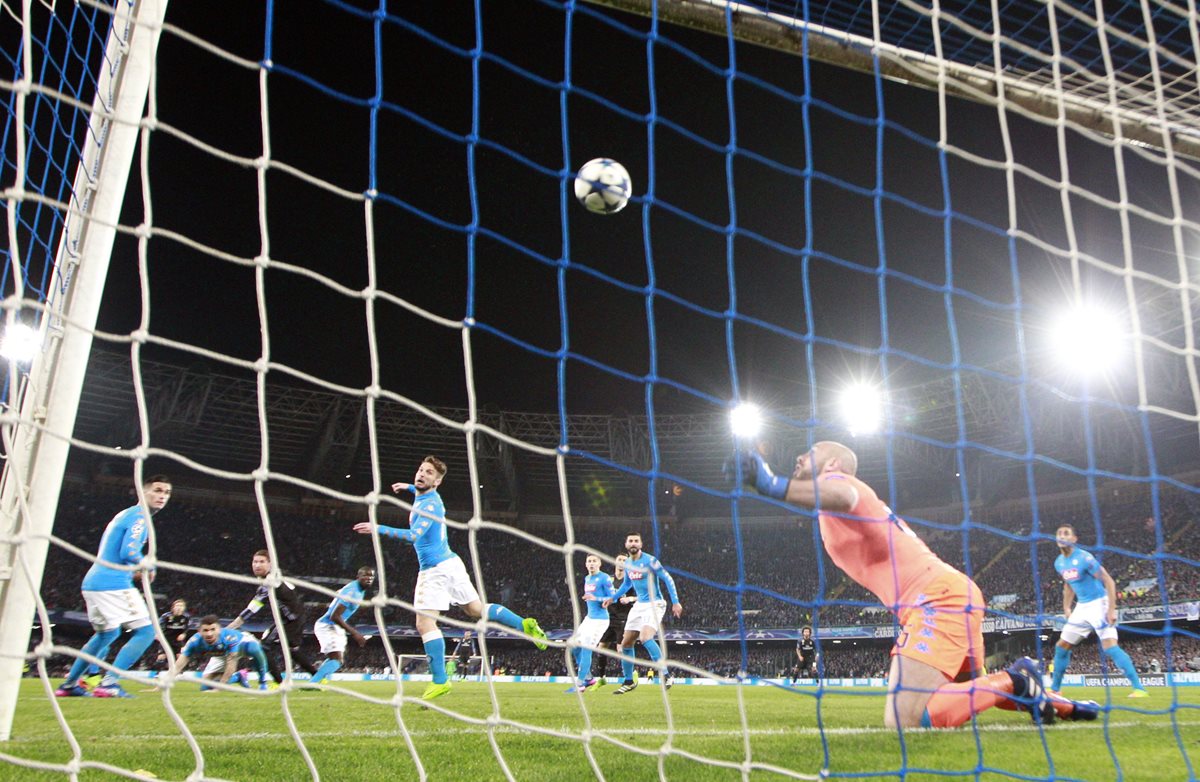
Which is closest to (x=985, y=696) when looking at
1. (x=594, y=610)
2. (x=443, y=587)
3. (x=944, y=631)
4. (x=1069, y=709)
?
(x=944, y=631)

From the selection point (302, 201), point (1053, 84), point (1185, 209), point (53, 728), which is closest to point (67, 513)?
point (302, 201)

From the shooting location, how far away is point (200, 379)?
25047mm

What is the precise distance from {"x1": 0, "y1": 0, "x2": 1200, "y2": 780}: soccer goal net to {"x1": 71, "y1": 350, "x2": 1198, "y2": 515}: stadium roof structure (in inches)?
7.9

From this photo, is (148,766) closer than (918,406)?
Yes

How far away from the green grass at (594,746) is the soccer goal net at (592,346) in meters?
0.05

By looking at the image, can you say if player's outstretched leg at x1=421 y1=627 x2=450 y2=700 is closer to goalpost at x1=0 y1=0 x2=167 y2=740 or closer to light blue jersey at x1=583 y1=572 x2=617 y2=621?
light blue jersey at x1=583 y1=572 x2=617 y2=621

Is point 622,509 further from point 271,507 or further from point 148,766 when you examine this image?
point 148,766

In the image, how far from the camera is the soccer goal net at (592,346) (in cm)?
351

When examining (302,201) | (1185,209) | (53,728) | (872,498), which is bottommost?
(53,728)

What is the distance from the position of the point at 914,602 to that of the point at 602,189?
304 centimetres

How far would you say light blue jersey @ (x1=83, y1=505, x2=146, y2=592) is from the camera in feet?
19.9

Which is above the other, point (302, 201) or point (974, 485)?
point (302, 201)

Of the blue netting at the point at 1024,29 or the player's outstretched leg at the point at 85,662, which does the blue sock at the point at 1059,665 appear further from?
the player's outstretched leg at the point at 85,662

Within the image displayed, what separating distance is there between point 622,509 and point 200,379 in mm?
17418
